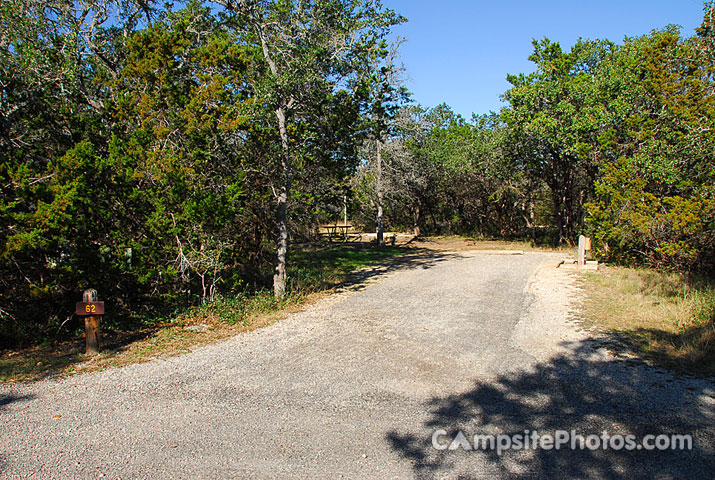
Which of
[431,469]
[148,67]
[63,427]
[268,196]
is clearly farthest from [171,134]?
[431,469]

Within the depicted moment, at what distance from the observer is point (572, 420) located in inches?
164

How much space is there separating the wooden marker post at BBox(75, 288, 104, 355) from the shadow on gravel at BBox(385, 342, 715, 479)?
4.44 metres

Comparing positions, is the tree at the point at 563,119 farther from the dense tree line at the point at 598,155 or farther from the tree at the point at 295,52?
the tree at the point at 295,52

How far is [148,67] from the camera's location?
9.08 m

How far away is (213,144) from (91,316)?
4254 mm

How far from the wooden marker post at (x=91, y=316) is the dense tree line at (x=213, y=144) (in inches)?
31.2

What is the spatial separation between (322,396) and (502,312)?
4.92 metres

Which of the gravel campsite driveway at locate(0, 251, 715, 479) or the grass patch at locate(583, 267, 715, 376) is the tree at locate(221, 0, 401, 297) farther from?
the grass patch at locate(583, 267, 715, 376)

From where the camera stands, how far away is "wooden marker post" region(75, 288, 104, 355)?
6.14 m

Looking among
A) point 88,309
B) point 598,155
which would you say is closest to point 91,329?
point 88,309

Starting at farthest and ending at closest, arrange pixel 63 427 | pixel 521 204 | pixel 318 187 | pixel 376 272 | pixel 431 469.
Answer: pixel 521 204 < pixel 376 272 < pixel 318 187 < pixel 63 427 < pixel 431 469

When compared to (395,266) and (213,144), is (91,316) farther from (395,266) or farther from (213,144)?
(395,266)

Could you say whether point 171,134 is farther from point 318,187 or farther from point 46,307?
point 318,187

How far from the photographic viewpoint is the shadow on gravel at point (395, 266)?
12.4 meters
